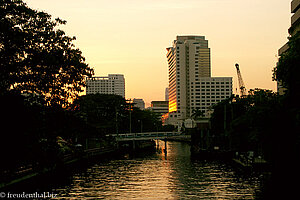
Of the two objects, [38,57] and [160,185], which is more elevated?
[38,57]

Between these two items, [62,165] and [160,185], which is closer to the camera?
[62,165]

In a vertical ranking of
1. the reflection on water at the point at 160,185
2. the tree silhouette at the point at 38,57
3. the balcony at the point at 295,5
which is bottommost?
the reflection on water at the point at 160,185

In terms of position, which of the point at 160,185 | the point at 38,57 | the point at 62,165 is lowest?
the point at 160,185

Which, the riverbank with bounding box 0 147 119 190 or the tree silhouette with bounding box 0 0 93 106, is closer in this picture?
the riverbank with bounding box 0 147 119 190

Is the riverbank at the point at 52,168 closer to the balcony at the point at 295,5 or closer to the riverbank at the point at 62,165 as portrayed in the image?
the riverbank at the point at 62,165

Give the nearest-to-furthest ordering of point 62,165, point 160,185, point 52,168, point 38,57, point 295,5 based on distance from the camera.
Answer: point 52,168 → point 62,165 → point 38,57 → point 160,185 → point 295,5

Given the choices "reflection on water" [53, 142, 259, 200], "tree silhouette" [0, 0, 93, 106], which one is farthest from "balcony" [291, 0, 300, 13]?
"tree silhouette" [0, 0, 93, 106]

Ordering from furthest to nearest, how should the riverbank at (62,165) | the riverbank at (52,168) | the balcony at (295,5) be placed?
the balcony at (295,5), the riverbank at (62,165), the riverbank at (52,168)

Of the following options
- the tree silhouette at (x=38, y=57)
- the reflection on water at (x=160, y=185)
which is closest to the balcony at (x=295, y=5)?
the reflection on water at (x=160, y=185)

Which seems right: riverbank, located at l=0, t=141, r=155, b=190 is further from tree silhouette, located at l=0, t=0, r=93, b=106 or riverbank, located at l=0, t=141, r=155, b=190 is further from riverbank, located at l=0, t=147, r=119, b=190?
tree silhouette, located at l=0, t=0, r=93, b=106

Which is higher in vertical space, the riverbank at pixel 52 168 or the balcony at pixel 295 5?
the balcony at pixel 295 5

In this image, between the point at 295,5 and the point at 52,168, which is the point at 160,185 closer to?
the point at 52,168

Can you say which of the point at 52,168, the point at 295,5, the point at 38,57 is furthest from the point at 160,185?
the point at 295,5

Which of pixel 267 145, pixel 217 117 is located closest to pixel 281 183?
pixel 267 145
